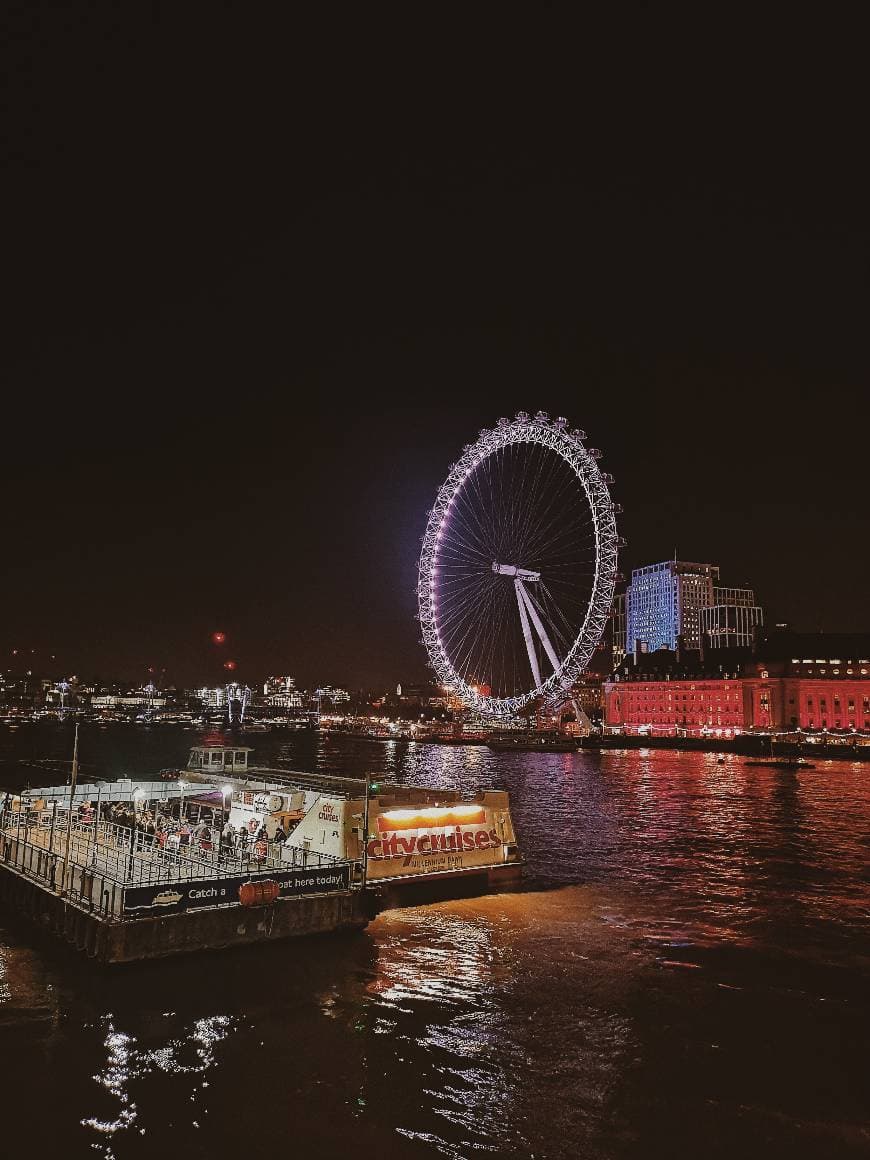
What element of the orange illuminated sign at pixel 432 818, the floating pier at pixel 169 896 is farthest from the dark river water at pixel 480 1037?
the orange illuminated sign at pixel 432 818

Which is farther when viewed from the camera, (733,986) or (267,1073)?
(733,986)

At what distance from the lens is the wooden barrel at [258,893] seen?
22906mm

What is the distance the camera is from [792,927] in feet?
95.5

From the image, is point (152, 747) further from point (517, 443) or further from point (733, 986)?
point (733, 986)

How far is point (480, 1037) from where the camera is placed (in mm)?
18547

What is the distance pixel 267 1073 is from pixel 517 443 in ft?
223

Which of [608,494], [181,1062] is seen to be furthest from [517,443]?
[181,1062]

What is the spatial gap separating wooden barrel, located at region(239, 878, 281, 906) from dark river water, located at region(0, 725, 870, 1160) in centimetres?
122

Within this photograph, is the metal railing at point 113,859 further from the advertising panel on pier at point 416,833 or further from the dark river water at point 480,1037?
the dark river water at point 480,1037

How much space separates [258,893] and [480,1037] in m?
7.07

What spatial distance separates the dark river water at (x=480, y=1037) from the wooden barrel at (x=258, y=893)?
1219 millimetres

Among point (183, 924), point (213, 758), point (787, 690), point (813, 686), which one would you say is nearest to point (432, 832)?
point (183, 924)

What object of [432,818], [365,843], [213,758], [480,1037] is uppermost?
[213,758]

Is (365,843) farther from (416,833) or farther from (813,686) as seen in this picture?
(813,686)
